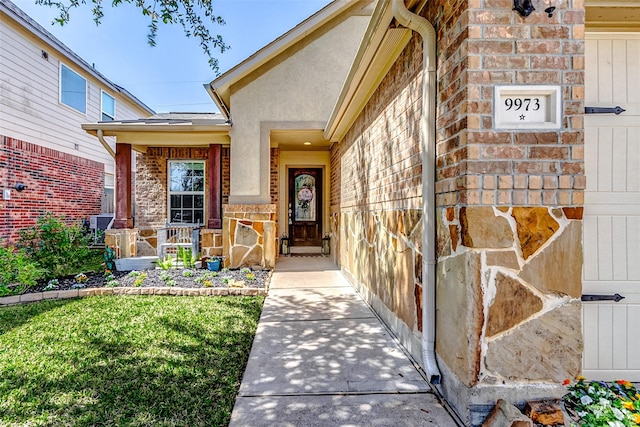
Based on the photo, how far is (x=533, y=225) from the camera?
6.55ft

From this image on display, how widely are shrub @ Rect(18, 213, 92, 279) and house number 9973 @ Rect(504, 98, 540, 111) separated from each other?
23.9 ft

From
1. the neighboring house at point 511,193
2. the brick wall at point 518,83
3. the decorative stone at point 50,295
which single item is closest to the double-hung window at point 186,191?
the decorative stone at point 50,295

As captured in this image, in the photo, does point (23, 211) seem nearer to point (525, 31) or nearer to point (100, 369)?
point (100, 369)

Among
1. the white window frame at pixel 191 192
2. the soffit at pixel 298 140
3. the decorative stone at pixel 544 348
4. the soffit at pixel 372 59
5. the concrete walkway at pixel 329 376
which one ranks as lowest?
the concrete walkway at pixel 329 376

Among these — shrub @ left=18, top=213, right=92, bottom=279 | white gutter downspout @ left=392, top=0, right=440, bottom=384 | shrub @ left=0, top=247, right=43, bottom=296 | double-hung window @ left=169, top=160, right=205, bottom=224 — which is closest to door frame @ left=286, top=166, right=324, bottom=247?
double-hung window @ left=169, top=160, right=205, bottom=224

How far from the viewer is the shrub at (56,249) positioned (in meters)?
6.28

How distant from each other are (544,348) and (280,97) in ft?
21.0

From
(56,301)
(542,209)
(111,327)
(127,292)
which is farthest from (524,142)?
(56,301)

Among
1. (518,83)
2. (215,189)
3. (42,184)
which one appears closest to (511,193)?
(518,83)

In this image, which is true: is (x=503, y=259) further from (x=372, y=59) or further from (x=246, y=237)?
(x=246, y=237)

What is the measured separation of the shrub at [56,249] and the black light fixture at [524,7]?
7481mm

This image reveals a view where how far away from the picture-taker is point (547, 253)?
201 cm

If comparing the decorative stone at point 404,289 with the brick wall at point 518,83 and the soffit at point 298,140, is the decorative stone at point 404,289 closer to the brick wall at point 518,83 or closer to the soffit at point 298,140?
the brick wall at point 518,83

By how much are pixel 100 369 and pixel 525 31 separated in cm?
397
